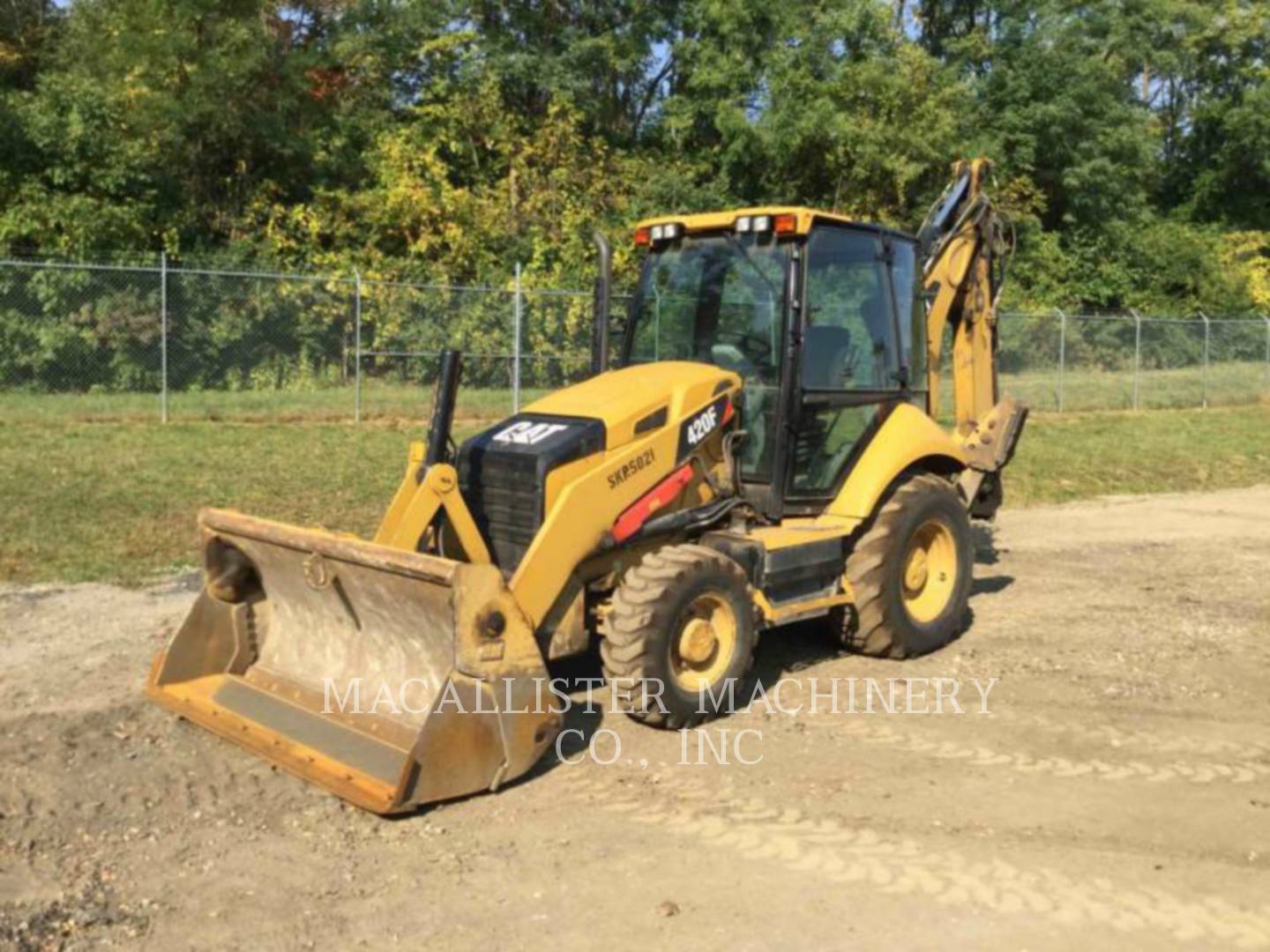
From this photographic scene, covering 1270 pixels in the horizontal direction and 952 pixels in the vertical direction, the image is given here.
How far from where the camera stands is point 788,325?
20.7 feet

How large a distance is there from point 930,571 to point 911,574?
0.74 feet

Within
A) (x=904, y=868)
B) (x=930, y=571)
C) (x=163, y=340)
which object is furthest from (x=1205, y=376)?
(x=904, y=868)

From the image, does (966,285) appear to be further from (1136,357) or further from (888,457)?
(1136,357)

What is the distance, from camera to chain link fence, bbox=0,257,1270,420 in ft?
54.3

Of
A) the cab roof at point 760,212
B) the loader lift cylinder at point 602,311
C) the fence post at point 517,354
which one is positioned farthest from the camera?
the fence post at point 517,354

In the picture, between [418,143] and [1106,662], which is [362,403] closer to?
[418,143]

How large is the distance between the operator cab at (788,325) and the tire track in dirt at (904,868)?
2.04 metres

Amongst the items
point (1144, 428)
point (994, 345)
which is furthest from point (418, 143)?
point (994, 345)

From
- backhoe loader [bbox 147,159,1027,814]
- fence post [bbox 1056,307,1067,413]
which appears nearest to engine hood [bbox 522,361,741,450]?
backhoe loader [bbox 147,159,1027,814]

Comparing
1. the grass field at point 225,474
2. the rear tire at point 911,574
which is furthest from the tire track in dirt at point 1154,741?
the grass field at point 225,474

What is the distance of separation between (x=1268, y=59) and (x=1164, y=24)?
178 inches

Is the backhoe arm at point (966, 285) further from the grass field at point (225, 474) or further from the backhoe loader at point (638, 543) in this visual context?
the grass field at point (225, 474)

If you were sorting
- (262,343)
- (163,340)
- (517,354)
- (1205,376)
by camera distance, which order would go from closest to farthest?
(163,340), (517,354), (262,343), (1205,376)

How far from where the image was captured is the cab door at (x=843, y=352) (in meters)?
6.43
